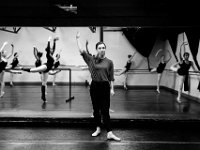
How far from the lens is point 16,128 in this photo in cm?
514

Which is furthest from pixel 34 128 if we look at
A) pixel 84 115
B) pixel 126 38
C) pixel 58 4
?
pixel 126 38

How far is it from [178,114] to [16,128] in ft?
12.1

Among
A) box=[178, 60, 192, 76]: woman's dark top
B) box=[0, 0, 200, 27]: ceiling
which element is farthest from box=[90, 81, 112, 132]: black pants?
box=[178, 60, 192, 76]: woman's dark top

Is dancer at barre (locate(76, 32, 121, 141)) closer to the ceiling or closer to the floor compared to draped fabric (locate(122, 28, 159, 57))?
closer to the floor

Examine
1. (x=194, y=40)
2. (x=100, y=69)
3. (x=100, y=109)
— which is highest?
(x=194, y=40)

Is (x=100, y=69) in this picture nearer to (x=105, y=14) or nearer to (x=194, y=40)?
(x=105, y=14)

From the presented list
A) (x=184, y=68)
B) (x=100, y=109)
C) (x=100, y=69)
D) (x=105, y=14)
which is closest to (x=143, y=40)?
(x=184, y=68)

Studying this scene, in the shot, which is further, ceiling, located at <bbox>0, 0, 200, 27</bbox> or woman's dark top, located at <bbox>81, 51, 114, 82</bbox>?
ceiling, located at <bbox>0, 0, 200, 27</bbox>

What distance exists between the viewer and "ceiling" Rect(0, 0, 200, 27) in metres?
5.01

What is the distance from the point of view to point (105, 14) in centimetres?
503

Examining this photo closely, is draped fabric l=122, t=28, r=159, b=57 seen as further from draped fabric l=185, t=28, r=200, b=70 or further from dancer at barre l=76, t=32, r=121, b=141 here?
dancer at barre l=76, t=32, r=121, b=141

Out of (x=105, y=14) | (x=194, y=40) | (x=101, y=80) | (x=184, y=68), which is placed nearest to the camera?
(x=101, y=80)

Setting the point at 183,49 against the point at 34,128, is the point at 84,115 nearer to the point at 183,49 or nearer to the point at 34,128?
the point at 34,128

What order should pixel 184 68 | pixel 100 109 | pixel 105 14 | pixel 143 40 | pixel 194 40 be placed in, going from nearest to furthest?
pixel 100 109 → pixel 105 14 → pixel 184 68 → pixel 194 40 → pixel 143 40
